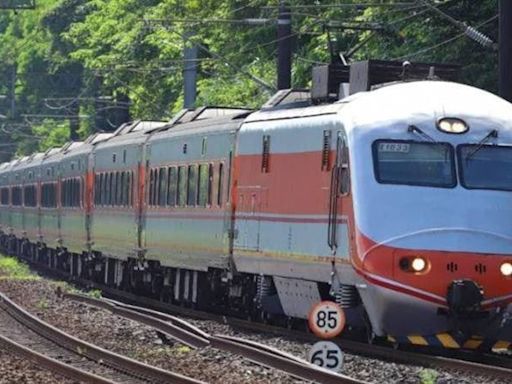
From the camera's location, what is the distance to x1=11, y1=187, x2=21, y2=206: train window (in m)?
53.1

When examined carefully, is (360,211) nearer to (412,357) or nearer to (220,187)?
(412,357)

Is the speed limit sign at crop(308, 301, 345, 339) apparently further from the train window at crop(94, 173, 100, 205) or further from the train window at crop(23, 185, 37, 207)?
the train window at crop(23, 185, 37, 207)

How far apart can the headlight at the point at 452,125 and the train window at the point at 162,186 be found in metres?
11.0

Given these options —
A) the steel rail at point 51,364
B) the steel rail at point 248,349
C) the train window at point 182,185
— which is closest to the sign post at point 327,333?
the steel rail at point 248,349

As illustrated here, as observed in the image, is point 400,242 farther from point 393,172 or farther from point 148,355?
point 148,355

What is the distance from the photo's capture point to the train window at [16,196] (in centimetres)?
5312

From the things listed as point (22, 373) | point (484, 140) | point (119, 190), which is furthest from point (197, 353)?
point (119, 190)

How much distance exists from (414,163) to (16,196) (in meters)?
39.0

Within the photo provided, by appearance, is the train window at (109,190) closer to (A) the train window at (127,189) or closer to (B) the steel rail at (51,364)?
(A) the train window at (127,189)

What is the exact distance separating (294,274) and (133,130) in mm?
15611

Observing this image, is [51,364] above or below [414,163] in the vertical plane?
below

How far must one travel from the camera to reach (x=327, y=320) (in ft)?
49.4

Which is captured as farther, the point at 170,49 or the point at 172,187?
the point at 170,49

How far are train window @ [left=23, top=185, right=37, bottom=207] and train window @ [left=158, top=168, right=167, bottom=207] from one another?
68.2ft
